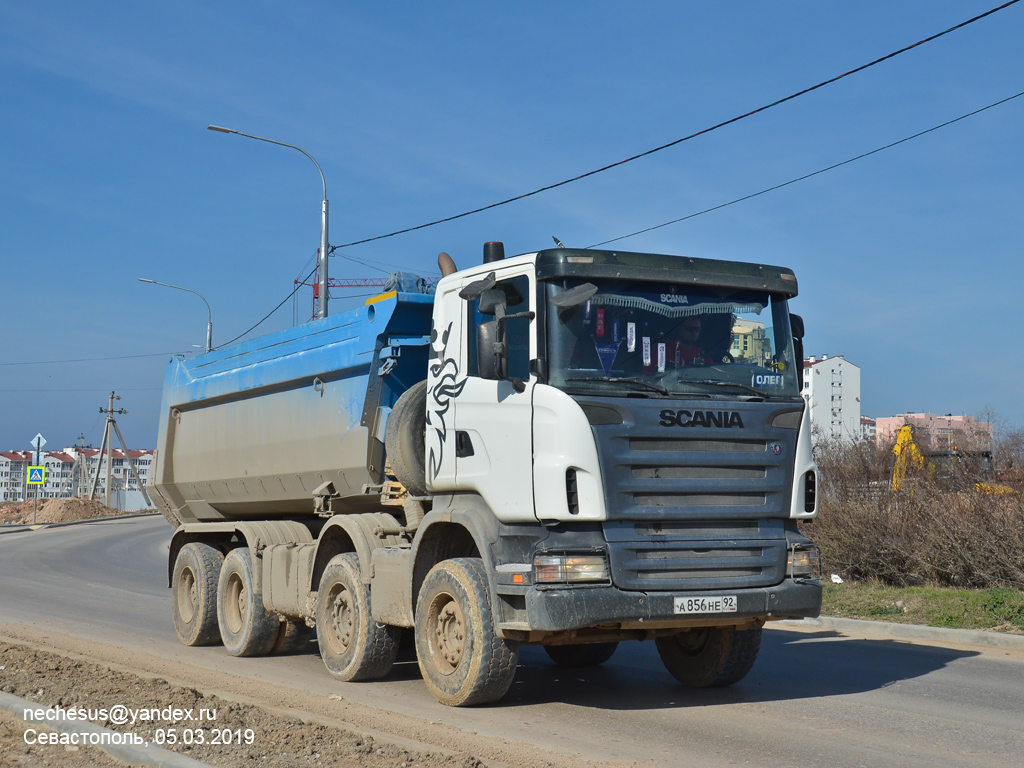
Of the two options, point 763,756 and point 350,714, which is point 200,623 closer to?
point 350,714

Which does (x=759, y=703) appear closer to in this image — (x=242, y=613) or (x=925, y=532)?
(x=242, y=613)

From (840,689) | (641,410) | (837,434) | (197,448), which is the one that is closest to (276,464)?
(197,448)

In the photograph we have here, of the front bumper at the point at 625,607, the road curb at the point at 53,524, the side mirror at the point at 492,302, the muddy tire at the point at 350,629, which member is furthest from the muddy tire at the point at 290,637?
the road curb at the point at 53,524

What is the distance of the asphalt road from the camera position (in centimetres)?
609

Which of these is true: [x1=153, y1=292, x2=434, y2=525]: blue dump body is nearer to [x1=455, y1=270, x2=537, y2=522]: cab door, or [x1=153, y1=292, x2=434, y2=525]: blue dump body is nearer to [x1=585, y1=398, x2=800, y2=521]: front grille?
[x1=455, y1=270, x2=537, y2=522]: cab door

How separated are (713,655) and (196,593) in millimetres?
5964

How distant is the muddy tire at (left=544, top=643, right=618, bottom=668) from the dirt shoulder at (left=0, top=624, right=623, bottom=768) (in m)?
2.51

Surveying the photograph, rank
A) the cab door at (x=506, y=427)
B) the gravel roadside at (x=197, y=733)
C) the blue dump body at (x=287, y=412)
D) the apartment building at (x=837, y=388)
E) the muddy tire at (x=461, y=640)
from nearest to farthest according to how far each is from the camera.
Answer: the gravel roadside at (x=197, y=733), the cab door at (x=506, y=427), the muddy tire at (x=461, y=640), the blue dump body at (x=287, y=412), the apartment building at (x=837, y=388)

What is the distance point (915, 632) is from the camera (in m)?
11.4

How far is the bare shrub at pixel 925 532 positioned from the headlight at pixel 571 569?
7.94m

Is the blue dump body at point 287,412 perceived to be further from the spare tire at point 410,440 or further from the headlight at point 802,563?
the headlight at point 802,563

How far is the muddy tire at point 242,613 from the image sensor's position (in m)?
10.5

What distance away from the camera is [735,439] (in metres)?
7.00

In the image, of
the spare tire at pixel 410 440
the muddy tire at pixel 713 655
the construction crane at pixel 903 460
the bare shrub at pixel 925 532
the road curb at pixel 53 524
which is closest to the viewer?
the muddy tire at pixel 713 655
